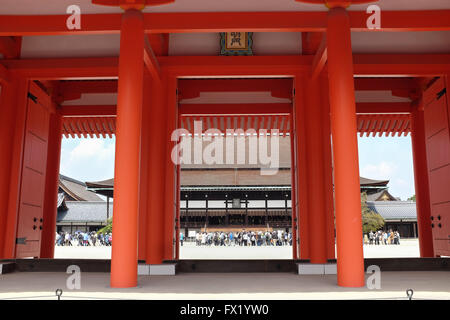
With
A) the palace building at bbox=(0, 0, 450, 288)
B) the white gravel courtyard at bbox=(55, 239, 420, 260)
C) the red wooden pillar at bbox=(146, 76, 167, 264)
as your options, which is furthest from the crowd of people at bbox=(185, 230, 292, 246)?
the red wooden pillar at bbox=(146, 76, 167, 264)

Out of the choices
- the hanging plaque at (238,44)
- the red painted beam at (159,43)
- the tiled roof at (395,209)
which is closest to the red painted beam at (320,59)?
the hanging plaque at (238,44)

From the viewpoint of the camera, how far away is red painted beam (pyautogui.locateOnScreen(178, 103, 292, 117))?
7.94 metres

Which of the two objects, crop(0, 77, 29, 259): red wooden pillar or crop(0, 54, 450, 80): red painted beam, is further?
crop(0, 54, 450, 80): red painted beam

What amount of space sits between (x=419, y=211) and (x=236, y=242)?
11205 millimetres

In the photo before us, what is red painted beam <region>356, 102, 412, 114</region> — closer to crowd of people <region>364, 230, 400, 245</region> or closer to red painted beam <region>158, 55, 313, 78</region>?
red painted beam <region>158, 55, 313, 78</region>

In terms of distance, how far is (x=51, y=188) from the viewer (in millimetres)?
7969

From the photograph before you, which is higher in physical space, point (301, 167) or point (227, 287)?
point (301, 167)

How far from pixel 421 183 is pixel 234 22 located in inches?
213

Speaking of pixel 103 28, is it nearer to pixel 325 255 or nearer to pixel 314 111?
pixel 314 111

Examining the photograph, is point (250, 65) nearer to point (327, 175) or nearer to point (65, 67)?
point (327, 175)

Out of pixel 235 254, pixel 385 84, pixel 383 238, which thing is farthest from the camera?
pixel 383 238

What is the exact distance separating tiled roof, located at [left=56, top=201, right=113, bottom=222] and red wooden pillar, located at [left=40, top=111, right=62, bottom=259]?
16.9 metres
